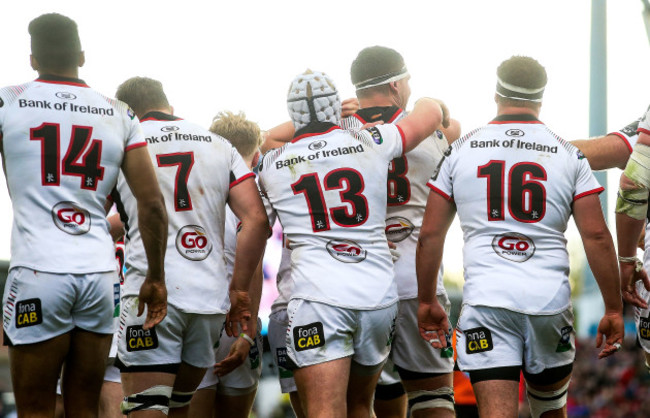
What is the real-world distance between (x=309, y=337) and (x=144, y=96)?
2.11 metres

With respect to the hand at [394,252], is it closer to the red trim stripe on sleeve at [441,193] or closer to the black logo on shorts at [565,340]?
the red trim stripe on sleeve at [441,193]

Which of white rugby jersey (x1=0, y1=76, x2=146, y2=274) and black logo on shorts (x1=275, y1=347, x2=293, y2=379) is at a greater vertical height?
white rugby jersey (x1=0, y1=76, x2=146, y2=274)

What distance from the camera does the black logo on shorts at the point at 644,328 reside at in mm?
6301

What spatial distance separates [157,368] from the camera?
6199 millimetres

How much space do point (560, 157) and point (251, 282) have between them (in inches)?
92.4

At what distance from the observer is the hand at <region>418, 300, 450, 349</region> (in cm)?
648

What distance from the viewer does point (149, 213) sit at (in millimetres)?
5668

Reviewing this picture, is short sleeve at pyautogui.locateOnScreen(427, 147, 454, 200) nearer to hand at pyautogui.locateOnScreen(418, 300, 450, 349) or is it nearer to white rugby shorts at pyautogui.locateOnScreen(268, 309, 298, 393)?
hand at pyautogui.locateOnScreen(418, 300, 450, 349)

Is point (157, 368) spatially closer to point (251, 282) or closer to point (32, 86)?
point (251, 282)

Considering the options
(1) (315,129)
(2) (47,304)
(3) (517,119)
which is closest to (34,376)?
(2) (47,304)

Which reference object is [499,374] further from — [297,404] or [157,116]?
[157,116]

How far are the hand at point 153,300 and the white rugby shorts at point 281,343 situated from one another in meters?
1.65

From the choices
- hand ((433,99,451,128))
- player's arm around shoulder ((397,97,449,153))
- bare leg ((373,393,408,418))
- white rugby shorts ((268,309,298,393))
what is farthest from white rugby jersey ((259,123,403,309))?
bare leg ((373,393,408,418))

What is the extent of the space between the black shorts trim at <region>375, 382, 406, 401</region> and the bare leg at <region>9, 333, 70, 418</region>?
3.15m
